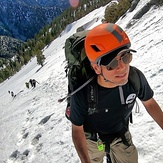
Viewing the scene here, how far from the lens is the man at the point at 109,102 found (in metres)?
2.69

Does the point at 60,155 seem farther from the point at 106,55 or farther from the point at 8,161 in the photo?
the point at 106,55

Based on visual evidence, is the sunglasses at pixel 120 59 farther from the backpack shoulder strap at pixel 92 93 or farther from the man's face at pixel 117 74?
the backpack shoulder strap at pixel 92 93

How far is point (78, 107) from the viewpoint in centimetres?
299

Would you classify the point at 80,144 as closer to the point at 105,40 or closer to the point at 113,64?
the point at 113,64

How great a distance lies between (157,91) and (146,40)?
673 centimetres

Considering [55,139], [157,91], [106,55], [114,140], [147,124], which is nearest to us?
[106,55]

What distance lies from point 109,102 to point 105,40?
831 millimetres

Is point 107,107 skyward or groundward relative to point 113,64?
groundward

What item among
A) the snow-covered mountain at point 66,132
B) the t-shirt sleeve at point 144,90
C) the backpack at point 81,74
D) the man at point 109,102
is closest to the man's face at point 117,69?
the man at point 109,102

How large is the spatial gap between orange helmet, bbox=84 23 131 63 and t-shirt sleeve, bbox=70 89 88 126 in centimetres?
48

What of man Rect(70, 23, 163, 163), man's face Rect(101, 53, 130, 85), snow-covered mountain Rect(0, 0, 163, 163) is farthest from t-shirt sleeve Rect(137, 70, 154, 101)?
snow-covered mountain Rect(0, 0, 163, 163)

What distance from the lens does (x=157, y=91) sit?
23.2ft

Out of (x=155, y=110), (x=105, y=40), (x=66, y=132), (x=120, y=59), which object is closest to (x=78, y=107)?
(x=120, y=59)

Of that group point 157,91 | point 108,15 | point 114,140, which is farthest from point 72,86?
point 108,15
